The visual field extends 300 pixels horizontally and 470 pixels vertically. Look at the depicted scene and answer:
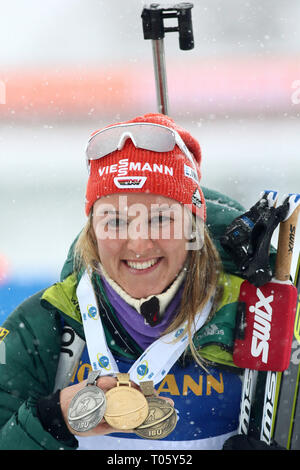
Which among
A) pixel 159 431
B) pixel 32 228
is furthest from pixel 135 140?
pixel 32 228

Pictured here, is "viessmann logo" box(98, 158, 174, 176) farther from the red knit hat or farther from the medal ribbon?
the medal ribbon

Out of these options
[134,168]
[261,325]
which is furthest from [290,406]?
[134,168]

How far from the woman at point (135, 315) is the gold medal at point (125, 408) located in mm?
17

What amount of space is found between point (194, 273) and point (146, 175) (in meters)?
0.40

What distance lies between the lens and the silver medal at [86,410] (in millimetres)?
1982

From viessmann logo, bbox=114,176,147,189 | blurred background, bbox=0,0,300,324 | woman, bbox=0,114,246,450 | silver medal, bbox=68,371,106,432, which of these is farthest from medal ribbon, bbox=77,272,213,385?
blurred background, bbox=0,0,300,324

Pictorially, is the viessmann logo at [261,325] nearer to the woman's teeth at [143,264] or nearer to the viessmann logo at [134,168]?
the woman's teeth at [143,264]

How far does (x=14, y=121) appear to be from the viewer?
545 centimetres

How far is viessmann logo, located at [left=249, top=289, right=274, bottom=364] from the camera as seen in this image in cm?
213

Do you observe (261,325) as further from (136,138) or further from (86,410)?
(136,138)

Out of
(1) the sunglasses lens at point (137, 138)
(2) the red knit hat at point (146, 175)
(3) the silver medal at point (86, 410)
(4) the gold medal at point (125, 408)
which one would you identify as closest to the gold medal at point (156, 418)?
(4) the gold medal at point (125, 408)

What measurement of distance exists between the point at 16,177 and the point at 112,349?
320 cm

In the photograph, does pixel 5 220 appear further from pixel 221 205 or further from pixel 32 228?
pixel 221 205

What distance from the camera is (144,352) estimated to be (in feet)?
7.13
